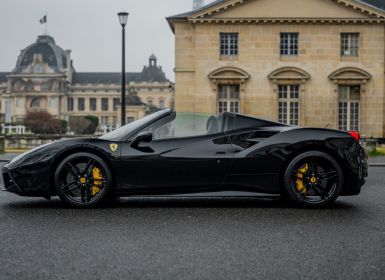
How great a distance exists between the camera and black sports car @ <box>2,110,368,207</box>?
22.1 feet

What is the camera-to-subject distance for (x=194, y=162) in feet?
22.3

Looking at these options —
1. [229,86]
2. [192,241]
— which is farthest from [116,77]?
[192,241]

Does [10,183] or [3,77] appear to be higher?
[3,77]

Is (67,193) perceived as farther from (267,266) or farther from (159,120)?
(267,266)

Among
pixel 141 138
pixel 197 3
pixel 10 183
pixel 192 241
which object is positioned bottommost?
pixel 192 241

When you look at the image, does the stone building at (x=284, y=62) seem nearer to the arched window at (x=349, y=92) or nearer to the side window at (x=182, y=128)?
the arched window at (x=349, y=92)

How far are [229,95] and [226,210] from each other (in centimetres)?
3028

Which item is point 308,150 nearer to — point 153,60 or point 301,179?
point 301,179

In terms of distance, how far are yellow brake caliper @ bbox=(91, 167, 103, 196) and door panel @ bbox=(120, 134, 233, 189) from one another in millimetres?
239

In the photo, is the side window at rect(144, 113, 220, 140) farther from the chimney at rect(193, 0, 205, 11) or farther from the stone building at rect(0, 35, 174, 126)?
the stone building at rect(0, 35, 174, 126)

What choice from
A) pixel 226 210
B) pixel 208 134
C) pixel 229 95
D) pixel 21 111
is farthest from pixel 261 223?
pixel 21 111

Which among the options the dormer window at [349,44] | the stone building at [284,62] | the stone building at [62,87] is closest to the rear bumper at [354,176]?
Answer: the stone building at [284,62]

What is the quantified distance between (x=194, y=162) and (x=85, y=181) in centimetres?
117

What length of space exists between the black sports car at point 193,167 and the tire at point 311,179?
1 cm
